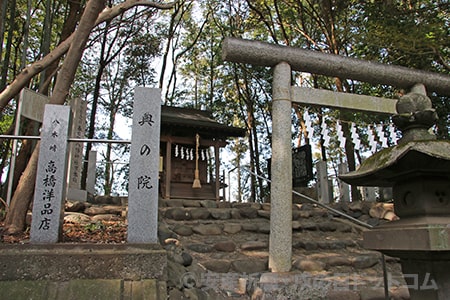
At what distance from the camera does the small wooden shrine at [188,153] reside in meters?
12.2

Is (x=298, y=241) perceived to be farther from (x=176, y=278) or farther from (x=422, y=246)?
(x=422, y=246)

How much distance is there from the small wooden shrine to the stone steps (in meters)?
5.38

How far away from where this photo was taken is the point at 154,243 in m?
3.57

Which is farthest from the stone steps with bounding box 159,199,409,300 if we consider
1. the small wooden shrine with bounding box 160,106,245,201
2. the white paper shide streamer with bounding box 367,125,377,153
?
the small wooden shrine with bounding box 160,106,245,201

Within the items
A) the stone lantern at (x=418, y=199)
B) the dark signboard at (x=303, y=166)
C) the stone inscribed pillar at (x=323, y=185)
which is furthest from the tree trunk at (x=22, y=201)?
the stone inscribed pillar at (x=323, y=185)

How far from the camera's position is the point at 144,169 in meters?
3.74

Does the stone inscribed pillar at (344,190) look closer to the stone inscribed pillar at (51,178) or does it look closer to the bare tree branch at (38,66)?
the bare tree branch at (38,66)

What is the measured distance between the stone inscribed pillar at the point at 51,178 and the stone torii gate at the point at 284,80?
276cm

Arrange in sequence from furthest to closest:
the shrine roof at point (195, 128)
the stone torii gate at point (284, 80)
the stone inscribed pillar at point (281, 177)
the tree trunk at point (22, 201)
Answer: the shrine roof at point (195, 128) → the stone torii gate at point (284, 80) → the stone inscribed pillar at point (281, 177) → the tree trunk at point (22, 201)

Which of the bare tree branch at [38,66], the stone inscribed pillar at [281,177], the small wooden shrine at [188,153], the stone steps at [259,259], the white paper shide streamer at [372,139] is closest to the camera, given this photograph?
the stone steps at [259,259]

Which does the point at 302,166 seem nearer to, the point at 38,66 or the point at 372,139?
the point at 372,139

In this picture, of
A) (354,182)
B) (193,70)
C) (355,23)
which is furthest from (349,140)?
(193,70)

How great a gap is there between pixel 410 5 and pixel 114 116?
56.6 ft

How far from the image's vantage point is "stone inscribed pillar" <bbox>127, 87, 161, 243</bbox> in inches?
141
